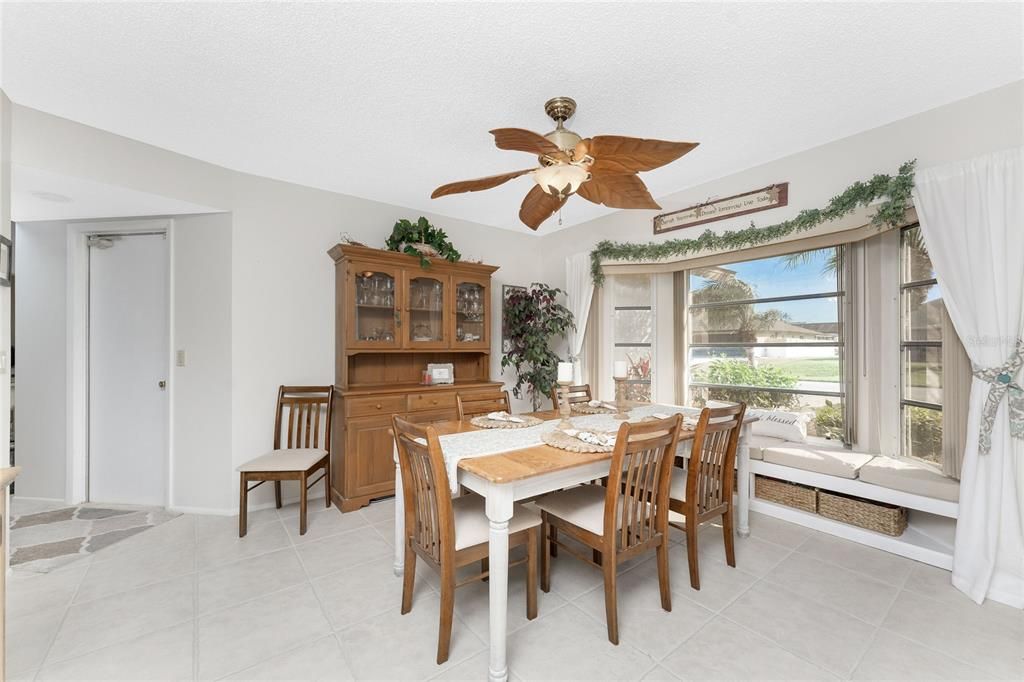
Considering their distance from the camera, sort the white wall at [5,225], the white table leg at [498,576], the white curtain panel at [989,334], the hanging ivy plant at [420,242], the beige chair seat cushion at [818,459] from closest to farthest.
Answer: the white table leg at [498,576] → the white curtain panel at [989,334] → the white wall at [5,225] → the beige chair seat cushion at [818,459] → the hanging ivy plant at [420,242]

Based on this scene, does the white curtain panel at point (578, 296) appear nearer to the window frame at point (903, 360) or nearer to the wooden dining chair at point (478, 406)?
the wooden dining chair at point (478, 406)

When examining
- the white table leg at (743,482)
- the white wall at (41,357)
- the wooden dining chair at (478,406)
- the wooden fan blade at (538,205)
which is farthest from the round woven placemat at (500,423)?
the white wall at (41,357)

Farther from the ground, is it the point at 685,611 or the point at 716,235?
the point at 716,235

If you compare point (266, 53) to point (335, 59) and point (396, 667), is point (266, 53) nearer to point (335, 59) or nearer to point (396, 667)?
point (335, 59)

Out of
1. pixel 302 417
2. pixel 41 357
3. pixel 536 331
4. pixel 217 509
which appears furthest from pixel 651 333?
pixel 41 357

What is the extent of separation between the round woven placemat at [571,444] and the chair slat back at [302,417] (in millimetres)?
1957

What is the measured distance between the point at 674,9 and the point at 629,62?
12.1 inches

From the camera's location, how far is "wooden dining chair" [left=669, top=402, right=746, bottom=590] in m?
2.07

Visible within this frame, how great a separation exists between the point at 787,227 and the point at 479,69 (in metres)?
2.30

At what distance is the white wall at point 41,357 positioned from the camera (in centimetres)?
321

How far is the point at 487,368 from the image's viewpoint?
4156 mm

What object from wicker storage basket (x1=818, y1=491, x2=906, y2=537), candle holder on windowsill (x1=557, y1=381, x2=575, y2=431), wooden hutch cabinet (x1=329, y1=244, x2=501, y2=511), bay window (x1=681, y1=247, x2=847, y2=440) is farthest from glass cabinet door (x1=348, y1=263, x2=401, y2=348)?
wicker storage basket (x1=818, y1=491, x2=906, y2=537)

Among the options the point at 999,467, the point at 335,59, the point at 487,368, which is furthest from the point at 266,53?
the point at 999,467

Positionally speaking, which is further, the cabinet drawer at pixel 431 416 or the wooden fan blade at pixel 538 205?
the cabinet drawer at pixel 431 416
